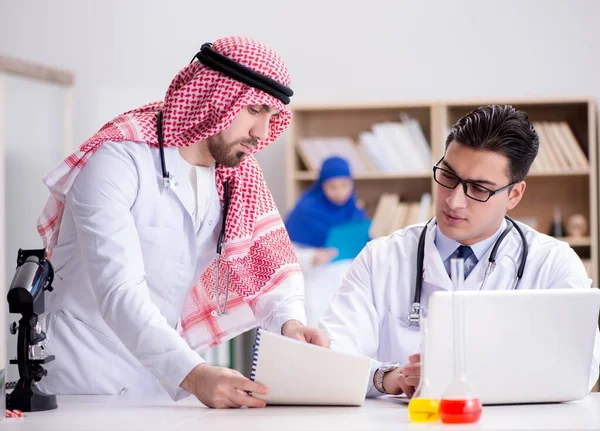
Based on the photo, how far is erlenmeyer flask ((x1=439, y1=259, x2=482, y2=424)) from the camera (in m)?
1.64

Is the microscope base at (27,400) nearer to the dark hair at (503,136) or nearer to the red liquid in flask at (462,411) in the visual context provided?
the red liquid in flask at (462,411)

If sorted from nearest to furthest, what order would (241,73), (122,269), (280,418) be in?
1. (280,418)
2. (122,269)
3. (241,73)

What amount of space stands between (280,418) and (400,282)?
2.57 ft

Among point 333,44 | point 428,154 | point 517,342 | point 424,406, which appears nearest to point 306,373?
point 424,406

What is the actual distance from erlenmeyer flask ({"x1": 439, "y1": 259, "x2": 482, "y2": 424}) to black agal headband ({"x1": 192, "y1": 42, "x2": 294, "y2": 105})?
0.84 m

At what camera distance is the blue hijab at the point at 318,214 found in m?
5.54

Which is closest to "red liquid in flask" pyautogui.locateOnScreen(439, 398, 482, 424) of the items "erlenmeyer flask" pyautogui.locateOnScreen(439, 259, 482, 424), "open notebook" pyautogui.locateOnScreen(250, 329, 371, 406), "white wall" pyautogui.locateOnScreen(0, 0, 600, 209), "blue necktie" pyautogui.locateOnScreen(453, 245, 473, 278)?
"erlenmeyer flask" pyautogui.locateOnScreen(439, 259, 482, 424)

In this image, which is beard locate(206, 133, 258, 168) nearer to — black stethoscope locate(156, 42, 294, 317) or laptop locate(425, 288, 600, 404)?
black stethoscope locate(156, 42, 294, 317)

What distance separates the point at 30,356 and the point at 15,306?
0.37 ft

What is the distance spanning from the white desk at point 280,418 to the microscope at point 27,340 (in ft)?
0.13

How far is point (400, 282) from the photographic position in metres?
2.44

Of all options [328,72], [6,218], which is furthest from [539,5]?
[6,218]

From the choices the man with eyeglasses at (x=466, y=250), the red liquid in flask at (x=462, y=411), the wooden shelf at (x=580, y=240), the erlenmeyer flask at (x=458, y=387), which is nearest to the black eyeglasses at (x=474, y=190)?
the man with eyeglasses at (x=466, y=250)

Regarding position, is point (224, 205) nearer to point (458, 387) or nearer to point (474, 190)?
point (474, 190)
